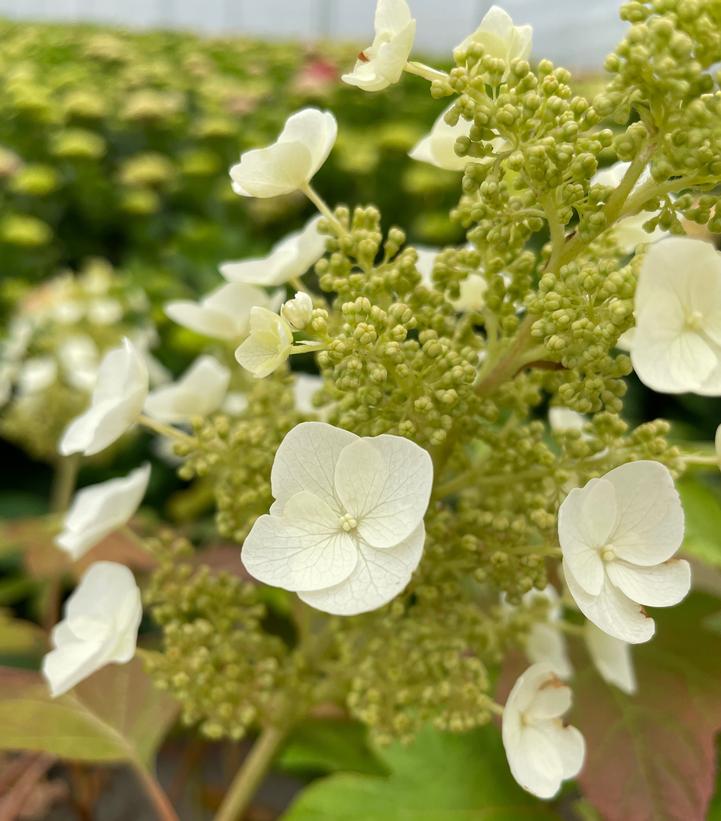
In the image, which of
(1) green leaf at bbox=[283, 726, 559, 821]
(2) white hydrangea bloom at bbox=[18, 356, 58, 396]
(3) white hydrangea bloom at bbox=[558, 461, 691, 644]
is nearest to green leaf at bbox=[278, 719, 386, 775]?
(1) green leaf at bbox=[283, 726, 559, 821]

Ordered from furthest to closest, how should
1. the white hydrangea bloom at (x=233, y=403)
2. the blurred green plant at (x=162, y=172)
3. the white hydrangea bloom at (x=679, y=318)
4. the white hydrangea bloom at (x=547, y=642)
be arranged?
1. the blurred green plant at (x=162, y=172)
2. the white hydrangea bloom at (x=233, y=403)
3. the white hydrangea bloom at (x=547, y=642)
4. the white hydrangea bloom at (x=679, y=318)

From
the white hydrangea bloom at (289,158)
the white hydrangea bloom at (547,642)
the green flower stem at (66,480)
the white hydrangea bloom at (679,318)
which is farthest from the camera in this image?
the green flower stem at (66,480)

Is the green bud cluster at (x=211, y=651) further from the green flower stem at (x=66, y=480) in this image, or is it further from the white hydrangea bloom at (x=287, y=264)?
the green flower stem at (x=66, y=480)

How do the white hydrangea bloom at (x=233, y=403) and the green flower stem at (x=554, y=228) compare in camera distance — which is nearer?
the green flower stem at (x=554, y=228)

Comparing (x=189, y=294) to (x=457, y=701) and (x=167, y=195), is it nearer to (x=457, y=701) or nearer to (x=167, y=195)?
(x=167, y=195)

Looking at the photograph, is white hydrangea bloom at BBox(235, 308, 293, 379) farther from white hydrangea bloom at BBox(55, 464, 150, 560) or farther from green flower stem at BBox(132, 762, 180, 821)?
green flower stem at BBox(132, 762, 180, 821)

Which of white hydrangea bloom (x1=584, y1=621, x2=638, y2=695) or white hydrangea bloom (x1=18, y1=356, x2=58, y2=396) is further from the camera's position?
white hydrangea bloom (x1=18, y1=356, x2=58, y2=396)

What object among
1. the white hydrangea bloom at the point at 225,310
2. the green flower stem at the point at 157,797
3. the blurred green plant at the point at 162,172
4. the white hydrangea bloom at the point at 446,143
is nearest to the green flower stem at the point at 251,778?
the green flower stem at the point at 157,797

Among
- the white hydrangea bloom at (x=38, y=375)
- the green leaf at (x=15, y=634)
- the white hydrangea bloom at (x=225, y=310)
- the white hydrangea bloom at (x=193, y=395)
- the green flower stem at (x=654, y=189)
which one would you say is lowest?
the white hydrangea bloom at (x=38, y=375)
